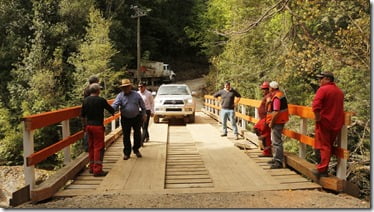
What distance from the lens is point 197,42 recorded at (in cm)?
5003

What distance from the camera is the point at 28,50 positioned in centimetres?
3584

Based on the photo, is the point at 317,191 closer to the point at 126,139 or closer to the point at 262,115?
the point at 262,115

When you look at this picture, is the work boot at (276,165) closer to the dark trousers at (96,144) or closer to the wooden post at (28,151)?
the dark trousers at (96,144)

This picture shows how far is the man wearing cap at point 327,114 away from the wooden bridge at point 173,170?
16cm

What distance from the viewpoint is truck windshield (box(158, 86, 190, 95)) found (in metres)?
17.9

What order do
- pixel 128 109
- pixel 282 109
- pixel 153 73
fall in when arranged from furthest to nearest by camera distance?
1. pixel 153 73
2. pixel 128 109
3. pixel 282 109

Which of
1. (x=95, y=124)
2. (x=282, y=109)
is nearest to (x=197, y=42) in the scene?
(x=282, y=109)

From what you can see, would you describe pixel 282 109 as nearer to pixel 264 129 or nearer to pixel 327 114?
pixel 264 129

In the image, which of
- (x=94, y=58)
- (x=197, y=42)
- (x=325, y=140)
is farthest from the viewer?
(x=197, y=42)

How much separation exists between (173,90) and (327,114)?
40.8 feet

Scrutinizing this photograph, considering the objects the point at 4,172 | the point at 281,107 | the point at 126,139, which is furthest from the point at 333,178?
the point at 4,172

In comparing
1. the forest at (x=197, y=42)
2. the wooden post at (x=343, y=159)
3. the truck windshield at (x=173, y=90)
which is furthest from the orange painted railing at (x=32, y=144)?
the truck windshield at (x=173, y=90)

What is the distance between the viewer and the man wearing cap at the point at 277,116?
7.56 meters

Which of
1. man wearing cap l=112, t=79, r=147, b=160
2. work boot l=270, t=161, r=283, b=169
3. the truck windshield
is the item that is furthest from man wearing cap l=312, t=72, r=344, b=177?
the truck windshield
